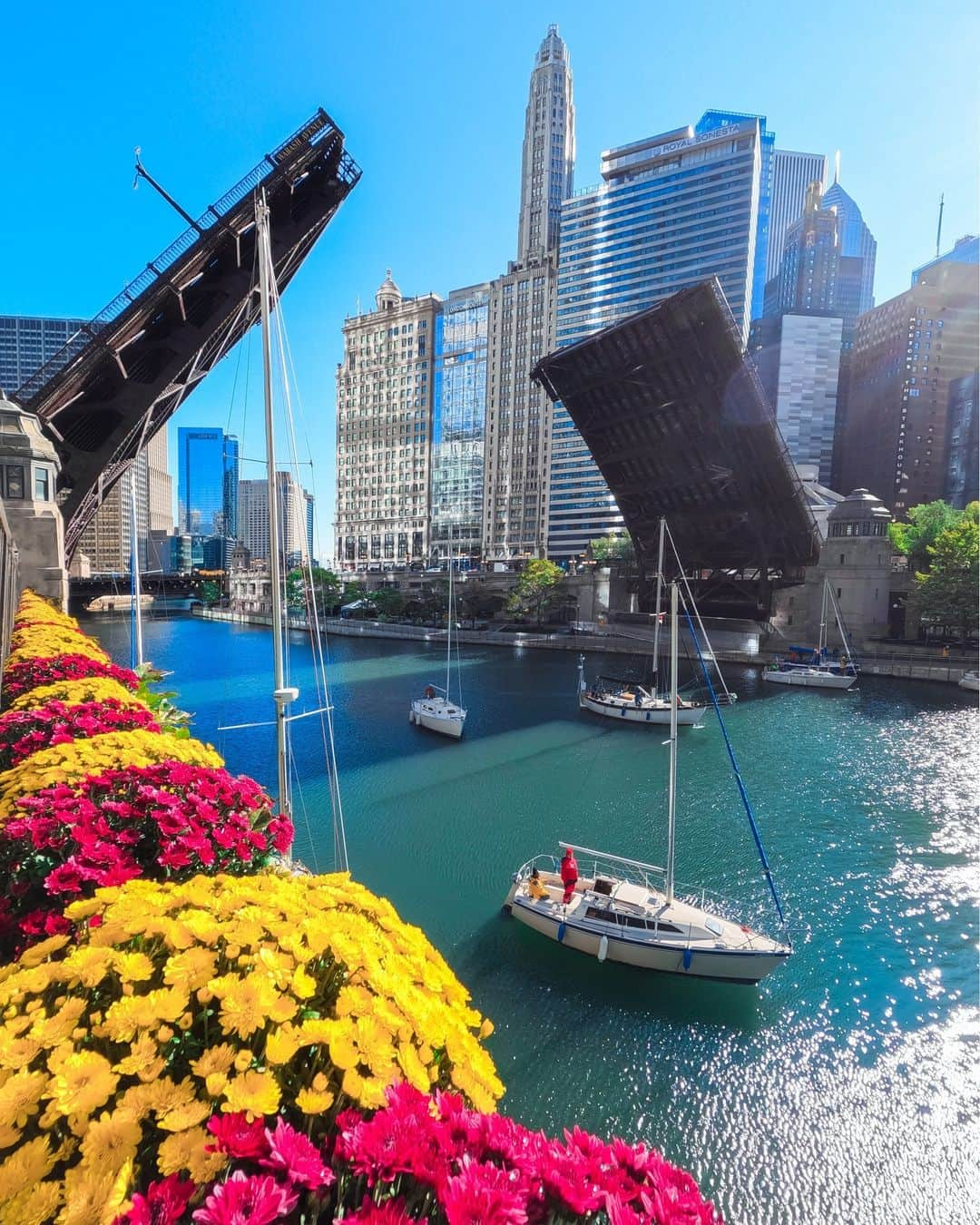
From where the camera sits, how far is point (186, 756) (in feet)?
14.5

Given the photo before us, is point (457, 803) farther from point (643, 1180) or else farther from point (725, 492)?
point (725, 492)

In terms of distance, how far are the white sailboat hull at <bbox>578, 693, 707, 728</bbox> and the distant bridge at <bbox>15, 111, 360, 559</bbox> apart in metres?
22.4

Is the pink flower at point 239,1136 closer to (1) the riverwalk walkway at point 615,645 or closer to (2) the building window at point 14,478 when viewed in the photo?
(2) the building window at point 14,478

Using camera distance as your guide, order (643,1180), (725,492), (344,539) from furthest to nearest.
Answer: (344,539) → (725,492) → (643,1180)

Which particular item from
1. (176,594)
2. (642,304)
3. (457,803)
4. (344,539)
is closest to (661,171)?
(642,304)

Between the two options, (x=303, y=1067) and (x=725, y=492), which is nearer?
(x=303, y=1067)

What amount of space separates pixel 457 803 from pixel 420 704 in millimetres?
9023

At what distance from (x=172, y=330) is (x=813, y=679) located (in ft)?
119

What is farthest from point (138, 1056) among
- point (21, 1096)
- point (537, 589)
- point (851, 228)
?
point (851, 228)

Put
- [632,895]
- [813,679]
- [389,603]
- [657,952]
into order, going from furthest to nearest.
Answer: [389,603] → [813,679] → [632,895] → [657,952]

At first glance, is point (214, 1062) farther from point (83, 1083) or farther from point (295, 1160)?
point (295, 1160)

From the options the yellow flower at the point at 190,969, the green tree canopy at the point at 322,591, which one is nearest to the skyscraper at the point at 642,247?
the green tree canopy at the point at 322,591

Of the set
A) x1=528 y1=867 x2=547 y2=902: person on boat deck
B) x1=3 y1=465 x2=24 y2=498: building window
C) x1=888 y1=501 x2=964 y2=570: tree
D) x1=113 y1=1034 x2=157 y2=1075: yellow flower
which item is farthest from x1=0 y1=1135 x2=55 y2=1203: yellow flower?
x1=888 y1=501 x2=964 y2=570: tree

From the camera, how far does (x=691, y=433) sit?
3438cm
